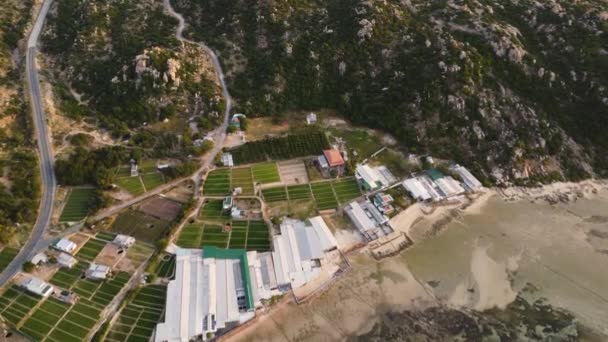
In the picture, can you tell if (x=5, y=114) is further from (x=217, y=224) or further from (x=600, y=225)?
(x=600, y=225)

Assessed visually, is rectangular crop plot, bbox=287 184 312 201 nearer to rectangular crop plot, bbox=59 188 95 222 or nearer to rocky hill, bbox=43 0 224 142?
rocky hill, bbox=43 0 224 142

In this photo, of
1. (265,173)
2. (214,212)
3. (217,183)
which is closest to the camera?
(214,212)

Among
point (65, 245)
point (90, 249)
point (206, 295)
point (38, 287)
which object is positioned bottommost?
point (206, 295)

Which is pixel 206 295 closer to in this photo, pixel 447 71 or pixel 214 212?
pixel 214 212

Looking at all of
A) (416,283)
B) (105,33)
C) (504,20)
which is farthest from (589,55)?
(105,33)

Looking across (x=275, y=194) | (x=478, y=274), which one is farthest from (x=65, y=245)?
(x=478, y=274)

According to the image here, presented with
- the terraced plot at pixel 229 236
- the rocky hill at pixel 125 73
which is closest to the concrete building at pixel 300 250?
the terraced plot at pixel 229 236

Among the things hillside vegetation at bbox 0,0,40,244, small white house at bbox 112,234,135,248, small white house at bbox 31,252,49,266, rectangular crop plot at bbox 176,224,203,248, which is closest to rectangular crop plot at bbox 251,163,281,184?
rectangular crop plot at bbox 176,224,203,248
